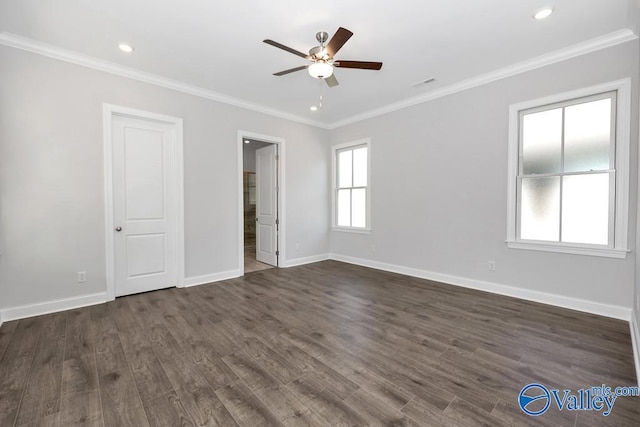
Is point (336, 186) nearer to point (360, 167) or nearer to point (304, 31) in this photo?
point (360, 167)

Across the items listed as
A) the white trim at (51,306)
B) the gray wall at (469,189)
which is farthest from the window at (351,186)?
the white trim at (51,306)

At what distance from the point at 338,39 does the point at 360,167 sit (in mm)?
3359

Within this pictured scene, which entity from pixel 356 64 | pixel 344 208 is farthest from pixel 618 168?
pixel 344 208

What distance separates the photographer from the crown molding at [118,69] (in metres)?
2.89

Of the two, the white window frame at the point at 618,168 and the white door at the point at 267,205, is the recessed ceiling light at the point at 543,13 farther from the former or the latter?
the white door at the point at 267,205

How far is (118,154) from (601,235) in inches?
229

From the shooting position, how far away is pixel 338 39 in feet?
7.66

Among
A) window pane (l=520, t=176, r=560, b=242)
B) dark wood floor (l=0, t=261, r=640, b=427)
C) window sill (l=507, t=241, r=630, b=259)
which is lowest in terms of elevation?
dark wood floor (l=0, t=261, r=640, b=427)

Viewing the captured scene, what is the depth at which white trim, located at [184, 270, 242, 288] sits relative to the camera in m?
4.11

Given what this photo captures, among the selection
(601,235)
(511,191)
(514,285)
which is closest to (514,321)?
(514,285)

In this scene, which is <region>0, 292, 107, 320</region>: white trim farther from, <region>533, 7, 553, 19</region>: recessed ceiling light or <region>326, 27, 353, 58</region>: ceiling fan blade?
<region>533, 7, 553, 19</region>: recessed ceiling light

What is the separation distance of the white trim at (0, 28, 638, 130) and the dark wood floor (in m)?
2.89

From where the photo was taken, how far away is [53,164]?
10.2 ft

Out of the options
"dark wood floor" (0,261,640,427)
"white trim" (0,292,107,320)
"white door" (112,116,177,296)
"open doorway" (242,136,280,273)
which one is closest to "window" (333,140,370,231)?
"open doorway" (242,136,280,273)
